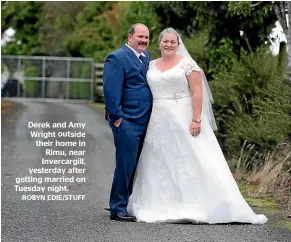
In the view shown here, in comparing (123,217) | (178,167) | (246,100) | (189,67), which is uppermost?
(189,67)

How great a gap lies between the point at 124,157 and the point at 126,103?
1.82 feet

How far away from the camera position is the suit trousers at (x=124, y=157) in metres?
9.31

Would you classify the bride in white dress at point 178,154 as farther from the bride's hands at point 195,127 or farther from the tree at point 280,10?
the tree at point 280,10

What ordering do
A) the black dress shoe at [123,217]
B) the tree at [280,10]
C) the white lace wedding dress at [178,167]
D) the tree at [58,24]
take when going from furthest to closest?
1. the tree at [58,24]
2. the tree at [280,10]
3. the black dress shoe at [123,217]
4. the white lace wedding dress at [178,167]

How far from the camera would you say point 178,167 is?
9.42 metres

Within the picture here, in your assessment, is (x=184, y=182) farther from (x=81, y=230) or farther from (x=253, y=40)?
(x=253, y=40)

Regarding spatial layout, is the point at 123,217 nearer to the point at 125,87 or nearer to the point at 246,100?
the point at 125,87

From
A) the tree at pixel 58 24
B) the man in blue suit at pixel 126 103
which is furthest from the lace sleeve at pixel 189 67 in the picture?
the tree at pixel 58 24

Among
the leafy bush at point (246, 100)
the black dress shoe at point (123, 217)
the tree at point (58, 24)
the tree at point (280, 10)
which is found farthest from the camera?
the tree at point (58, 24)

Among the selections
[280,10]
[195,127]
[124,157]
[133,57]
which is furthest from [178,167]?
[280,10]

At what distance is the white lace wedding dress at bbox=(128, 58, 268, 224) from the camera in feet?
30.1

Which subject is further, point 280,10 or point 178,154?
point 280,10

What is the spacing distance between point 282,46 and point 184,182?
728 centimetres

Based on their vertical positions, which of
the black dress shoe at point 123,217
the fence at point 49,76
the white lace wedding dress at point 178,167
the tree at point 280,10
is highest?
the tree at point 280,10
